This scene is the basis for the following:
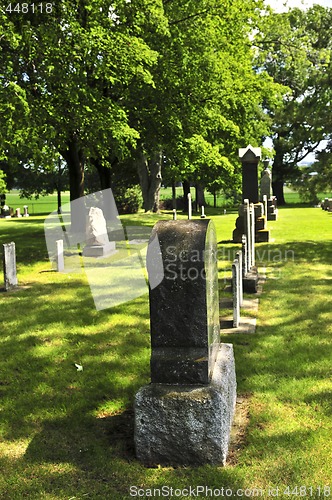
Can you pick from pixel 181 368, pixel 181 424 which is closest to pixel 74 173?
pixel 181 368

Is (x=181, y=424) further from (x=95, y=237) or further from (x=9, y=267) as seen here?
(x=95, y=237)

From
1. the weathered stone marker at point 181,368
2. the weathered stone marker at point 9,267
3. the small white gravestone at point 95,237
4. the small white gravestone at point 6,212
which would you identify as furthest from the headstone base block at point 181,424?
the small white gravestone at point 6,212

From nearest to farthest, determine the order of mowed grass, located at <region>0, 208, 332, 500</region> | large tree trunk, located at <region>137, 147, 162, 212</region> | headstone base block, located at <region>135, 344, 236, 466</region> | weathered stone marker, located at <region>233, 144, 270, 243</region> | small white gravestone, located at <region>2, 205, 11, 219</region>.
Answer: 1. mowed grass, located at <region>0, 208, 332, 500</region>
2. headstone base block, located at <region>135, 344, 236, 466</region>
3. weathered stone marker, located at <region>233, 144, 270, 243</region>
4. large tree trunk, located at <region>137, 147, 162, 212</region>
5. small white gravestone, located at <region>2, 205, 11, 219</region>

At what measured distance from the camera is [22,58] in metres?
13.9

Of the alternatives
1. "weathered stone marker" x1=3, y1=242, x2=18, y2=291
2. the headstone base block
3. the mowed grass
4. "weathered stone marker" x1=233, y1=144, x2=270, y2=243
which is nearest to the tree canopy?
"weathered stone marker" x1=233, y1=144, x2=270, y2=243

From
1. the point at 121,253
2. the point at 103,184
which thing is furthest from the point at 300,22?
the point at 121,253

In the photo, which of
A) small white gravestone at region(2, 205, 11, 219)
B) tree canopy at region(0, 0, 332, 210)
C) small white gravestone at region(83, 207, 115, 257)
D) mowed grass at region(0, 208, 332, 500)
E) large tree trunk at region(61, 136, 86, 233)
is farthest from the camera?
small white gravestone at region(2, 205, 11, 219)

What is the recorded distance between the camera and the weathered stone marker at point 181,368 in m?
4.16

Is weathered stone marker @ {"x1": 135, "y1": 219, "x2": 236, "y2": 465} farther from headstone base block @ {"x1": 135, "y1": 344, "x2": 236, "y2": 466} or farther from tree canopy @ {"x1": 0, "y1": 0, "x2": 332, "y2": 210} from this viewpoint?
tree canopy @ {"x1": 0, "y1": 0, "x2": 332, "y2": 210}

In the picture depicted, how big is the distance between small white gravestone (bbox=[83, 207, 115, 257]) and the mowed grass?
5.00 metres

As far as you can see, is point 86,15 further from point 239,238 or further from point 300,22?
point 300,22

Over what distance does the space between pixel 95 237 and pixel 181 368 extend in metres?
11.9

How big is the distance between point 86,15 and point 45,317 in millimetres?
10923

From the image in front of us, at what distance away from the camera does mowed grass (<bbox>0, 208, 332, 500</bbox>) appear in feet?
13.0
